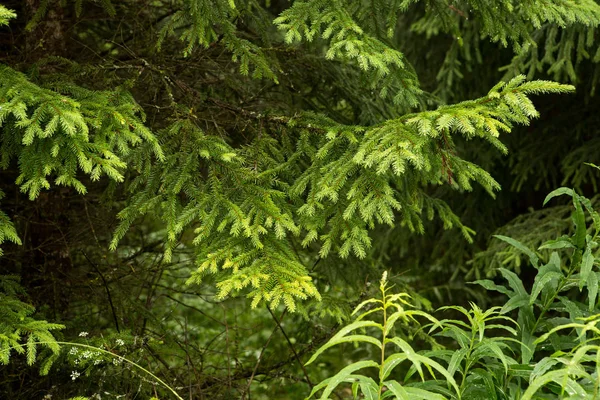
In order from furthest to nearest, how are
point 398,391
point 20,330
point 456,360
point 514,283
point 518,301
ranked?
1. point 514,283
2. point 518,301
3. point 20,330
4. point 456,360
5. point 398,391

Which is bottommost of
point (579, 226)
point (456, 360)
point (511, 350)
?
point (511, 350)

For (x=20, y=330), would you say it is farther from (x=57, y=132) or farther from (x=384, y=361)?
(x=384, y=361)

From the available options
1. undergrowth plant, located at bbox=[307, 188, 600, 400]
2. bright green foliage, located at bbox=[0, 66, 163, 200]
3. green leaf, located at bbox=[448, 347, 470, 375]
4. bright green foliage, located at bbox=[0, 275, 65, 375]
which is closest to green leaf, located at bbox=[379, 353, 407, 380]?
undergrowth plant, located at bbox=[307, 188, 600, 400]

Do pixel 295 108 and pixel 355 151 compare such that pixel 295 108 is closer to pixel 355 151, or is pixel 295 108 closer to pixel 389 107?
pixel 389 107

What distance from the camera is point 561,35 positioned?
5.97m

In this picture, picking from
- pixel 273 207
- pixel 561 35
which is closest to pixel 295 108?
pixel 273 207

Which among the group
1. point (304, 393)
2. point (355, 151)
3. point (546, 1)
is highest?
point (546, 1)

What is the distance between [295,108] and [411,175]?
1214 millimetres

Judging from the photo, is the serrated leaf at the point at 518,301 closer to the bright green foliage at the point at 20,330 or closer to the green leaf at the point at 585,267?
the green leaf at the point at 585,267

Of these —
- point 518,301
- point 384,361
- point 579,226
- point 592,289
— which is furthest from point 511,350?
point 384,361

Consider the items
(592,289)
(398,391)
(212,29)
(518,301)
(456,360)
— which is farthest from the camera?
(212,29)

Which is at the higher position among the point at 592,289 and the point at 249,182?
the point at 249,182

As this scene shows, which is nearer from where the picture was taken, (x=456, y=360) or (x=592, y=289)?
(x=456, y=360)

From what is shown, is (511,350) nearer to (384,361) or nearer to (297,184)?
(384,361)
